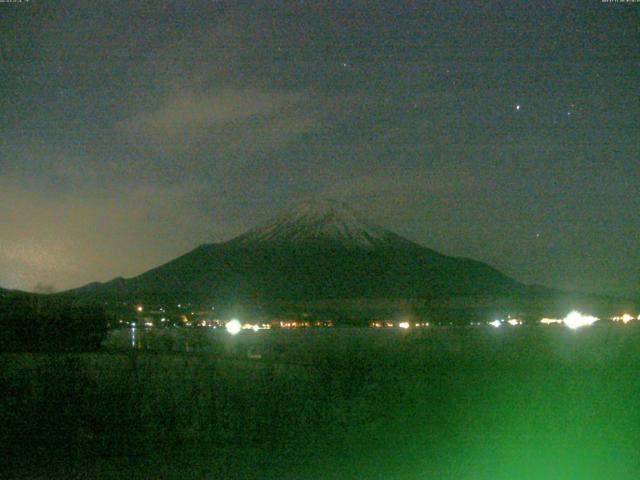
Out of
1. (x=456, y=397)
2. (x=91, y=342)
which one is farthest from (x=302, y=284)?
(x=456, y=397)

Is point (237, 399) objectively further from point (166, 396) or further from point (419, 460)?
point (419, 460)

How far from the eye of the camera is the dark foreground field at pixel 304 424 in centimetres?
1072

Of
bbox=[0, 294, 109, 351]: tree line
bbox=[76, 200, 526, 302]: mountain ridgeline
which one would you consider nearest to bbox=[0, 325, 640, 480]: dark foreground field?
bbox=[0, 294, 109, 351]: tree line

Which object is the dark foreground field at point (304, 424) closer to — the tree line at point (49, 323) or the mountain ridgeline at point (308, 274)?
the tree line at point (49, 323)

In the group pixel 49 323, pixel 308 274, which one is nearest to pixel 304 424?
pixel 49 323

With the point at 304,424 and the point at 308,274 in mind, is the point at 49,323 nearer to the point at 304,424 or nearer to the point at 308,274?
the point at 304,424

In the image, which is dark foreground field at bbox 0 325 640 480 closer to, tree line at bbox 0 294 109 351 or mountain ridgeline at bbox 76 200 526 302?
tree line at bbox 0 294 109 351

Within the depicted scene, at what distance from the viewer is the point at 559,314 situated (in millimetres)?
73062

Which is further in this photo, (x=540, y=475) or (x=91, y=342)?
(x=91, y=342)

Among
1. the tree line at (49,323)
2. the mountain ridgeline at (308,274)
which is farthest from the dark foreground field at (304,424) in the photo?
the mountain ridgeline at (308,274)

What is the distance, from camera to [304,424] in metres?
13.2

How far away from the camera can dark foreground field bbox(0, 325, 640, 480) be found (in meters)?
10.7

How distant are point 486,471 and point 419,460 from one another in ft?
3.16

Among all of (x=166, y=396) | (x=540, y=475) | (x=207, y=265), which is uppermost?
(x=207, y=265)
